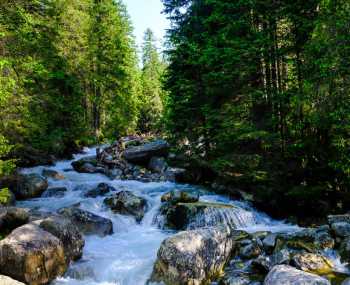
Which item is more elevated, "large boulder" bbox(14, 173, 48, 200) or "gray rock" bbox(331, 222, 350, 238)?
"large boulder" bbox(14, 173, 48, 200)

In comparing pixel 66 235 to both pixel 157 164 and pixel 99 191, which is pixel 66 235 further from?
pixel 157 164

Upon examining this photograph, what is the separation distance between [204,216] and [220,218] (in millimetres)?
603

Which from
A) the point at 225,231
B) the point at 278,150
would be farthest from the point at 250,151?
the point at 225,231

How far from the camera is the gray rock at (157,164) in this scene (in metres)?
23.3

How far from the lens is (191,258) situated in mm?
9359

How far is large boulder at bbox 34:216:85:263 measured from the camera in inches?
432

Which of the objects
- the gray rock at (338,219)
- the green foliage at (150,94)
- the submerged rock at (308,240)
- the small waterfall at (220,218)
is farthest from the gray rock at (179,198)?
the green foliage at (150,94)

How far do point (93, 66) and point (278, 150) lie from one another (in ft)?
79.3

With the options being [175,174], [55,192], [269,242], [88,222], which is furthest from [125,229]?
[175,174]

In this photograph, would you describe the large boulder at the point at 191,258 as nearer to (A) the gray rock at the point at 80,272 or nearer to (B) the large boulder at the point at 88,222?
(A) the gray rock at the point at 80,272

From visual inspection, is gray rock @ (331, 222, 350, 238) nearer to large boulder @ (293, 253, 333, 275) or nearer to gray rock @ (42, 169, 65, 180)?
large boulder @ (293, 253, 333, 275)

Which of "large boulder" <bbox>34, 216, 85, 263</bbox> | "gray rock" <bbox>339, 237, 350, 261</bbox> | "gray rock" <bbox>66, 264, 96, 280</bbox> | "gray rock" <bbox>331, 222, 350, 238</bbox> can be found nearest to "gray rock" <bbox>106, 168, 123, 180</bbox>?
"large boulder" <bbox>34, 216, 85, 263</bbox>

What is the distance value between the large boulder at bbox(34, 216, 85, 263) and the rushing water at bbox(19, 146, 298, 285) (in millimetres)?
311

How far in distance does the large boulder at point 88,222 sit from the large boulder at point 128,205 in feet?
5.19
